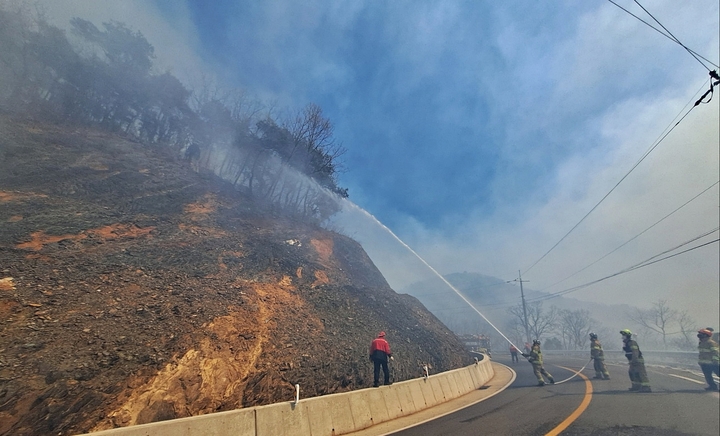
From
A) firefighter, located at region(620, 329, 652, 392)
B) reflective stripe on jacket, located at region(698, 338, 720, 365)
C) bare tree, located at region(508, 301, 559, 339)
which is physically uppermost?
bare tree, located at region(508, 301, 559, 339)

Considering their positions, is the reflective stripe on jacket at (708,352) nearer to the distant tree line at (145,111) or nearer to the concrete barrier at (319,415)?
the concrete barrier at (319,415)

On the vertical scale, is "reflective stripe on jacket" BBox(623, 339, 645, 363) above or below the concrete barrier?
above

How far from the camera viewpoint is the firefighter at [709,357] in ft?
31.8

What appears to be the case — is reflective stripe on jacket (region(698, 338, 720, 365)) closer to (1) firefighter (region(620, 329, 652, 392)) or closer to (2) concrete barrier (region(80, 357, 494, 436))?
(1) firefighter (region(620, 329, 652, 392))

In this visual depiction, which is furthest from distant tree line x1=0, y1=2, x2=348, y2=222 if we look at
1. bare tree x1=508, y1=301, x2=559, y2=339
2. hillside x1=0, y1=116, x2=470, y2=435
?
bare tree x1=508, y1=301, x2=559, y2=339

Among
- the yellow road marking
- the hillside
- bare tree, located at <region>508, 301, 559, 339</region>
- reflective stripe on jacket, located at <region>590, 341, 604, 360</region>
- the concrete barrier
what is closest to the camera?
the concrete barrier

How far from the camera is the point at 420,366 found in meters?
13.3

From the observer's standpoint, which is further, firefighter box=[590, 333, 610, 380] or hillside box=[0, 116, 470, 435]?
firefighter box=[590, 333, 610, 380]

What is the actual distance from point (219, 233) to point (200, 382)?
386 inches

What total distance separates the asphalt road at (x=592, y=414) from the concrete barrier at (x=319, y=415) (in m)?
1.22

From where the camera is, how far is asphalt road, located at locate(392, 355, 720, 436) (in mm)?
6402

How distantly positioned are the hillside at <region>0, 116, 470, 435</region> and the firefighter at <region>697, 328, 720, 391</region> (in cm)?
863

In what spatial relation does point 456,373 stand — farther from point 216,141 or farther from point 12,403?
point 216,141

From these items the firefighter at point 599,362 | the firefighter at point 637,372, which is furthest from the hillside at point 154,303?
the firefighter at point 637,372
